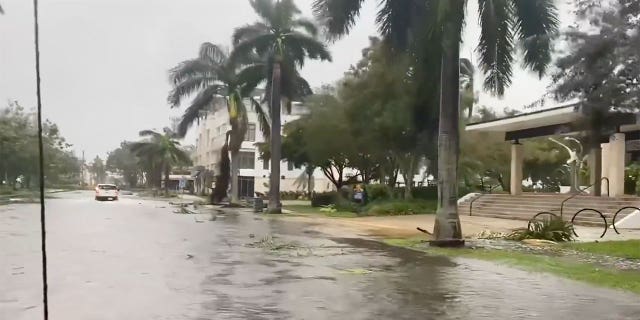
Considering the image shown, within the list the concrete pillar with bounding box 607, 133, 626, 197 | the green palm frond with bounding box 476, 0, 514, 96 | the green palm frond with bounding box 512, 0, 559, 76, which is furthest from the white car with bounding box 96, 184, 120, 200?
the green palm frond with bounding box 512, 0, 559, 76

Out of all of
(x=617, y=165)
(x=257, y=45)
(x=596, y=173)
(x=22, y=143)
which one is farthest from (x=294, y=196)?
(x=22, y=143)

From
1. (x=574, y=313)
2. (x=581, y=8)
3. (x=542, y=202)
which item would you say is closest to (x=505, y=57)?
Answer: (x=581, y=8)

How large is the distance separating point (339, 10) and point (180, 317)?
11.7m

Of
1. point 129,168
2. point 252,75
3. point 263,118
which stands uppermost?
point 252,75

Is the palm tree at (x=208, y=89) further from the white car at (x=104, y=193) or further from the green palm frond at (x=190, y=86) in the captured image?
the white car at (x=104, y=193)

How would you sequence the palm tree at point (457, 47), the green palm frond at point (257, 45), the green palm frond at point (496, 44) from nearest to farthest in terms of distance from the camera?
the green palm frond at point (496, 44) → the palm tree at point (457, 47) → the green palm frond at point (257, 45)

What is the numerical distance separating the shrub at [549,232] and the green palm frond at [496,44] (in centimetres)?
396

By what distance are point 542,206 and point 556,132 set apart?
5.90 meters

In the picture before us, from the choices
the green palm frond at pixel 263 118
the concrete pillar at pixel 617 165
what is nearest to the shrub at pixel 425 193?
the green palm frond at pixel 263 118

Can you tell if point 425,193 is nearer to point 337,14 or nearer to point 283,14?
point 283,14

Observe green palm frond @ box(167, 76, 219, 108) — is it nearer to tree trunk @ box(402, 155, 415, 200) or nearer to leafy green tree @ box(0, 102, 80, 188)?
tree trunk @ box(402, 155, 415, 200)

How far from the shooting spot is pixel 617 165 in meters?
30.2

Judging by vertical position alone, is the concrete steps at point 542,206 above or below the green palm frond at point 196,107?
below

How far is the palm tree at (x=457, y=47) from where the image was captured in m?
17.1
